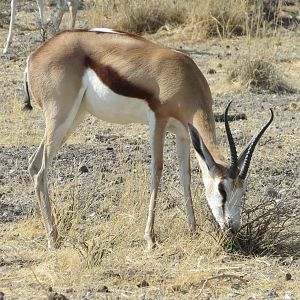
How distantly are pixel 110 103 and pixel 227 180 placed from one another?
1032mm

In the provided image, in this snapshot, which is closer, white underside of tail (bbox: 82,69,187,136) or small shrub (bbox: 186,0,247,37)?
white underside of tail (bbox: 82,69,187,136)

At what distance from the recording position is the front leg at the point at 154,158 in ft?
23.4

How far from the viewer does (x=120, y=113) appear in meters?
7.27

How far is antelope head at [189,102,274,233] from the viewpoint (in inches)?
268

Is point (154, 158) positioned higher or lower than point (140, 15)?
higher

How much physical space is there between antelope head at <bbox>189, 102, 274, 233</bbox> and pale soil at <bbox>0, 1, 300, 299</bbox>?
32cm

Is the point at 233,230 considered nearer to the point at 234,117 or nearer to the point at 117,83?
the point at 117,83

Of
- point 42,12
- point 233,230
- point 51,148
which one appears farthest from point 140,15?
point 233,230

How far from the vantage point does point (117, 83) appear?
721cm

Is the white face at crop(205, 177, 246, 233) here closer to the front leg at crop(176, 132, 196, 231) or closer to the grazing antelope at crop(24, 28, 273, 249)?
the grazing antelope at crop(24, 28, 273, 249)

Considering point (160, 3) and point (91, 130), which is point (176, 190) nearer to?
point (91, 130)

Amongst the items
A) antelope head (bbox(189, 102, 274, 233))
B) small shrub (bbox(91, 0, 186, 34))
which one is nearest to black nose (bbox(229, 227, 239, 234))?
antelope head (bbox(189, 102, 274, 233))

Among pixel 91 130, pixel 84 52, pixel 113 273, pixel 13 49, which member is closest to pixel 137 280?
pixel 113 273

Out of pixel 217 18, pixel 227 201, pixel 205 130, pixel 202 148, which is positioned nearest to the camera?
pixel 227 201
